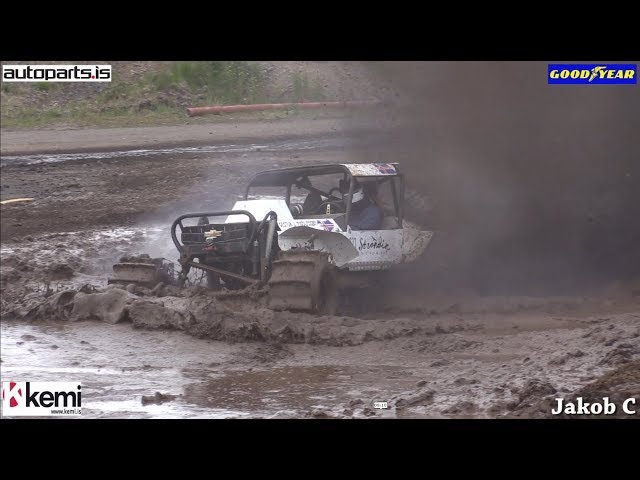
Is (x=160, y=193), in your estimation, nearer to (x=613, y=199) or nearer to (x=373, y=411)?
(x=613, y=199)

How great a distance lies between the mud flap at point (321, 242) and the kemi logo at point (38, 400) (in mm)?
Answer: 4152

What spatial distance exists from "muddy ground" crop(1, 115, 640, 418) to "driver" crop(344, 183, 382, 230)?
797 millimetres

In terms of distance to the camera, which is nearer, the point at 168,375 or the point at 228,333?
the point at 168,375

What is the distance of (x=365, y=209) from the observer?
11648 mm

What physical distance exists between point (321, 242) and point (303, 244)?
0.23 meters

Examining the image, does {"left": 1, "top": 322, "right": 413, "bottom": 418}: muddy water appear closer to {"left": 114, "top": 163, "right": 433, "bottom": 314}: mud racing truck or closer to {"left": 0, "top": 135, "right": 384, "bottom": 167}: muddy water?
{"left": 114, "top": 163, "right": 433, "bottom": 314}: mud racing truck

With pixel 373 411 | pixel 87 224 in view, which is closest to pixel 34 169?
pixel 87 224

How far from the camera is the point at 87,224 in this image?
38.1 ft

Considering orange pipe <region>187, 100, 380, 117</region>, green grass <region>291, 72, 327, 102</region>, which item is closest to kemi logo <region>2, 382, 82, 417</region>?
orange pipe <region>187, 100, 380, 117</region>

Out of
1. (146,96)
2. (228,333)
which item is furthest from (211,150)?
(228,333)

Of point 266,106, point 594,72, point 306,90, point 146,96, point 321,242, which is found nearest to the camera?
point 594,72

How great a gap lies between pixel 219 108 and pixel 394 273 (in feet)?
14.9

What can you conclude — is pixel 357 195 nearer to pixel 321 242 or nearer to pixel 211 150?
pixel 321 242

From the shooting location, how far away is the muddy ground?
7.40 meters
